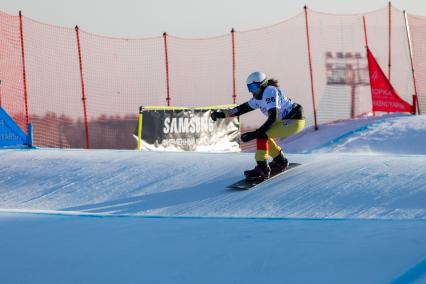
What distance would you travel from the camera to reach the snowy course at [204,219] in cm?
554

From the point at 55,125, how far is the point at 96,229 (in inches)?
350

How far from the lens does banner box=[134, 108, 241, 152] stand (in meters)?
14.6

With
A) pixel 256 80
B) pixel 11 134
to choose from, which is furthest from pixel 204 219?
pixel 11 134

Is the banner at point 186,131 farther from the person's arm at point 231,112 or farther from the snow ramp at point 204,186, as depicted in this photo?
the person's arm at point 231,112

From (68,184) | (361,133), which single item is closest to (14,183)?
(68,184)

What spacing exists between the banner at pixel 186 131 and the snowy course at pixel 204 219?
307 centimetres

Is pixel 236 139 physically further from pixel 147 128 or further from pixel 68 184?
pixel 68 184

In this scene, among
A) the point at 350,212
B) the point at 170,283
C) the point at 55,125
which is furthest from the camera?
the point at 55,125

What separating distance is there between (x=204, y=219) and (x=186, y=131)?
8.18m

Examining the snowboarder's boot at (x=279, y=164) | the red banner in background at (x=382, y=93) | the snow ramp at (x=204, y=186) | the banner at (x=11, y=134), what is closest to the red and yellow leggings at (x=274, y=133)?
the snowboarder's boot at (x=279, y=164)

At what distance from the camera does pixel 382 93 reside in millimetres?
16859

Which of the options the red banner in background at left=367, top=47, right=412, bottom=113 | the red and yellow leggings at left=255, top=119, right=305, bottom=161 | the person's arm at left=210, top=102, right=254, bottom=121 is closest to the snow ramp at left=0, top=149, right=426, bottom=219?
the red and yellow leggings at left=255, top=119, right=305, bottom=161

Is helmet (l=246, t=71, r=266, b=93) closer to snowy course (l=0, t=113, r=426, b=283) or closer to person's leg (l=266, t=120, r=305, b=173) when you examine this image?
person's leg (l=266, t=120, r=305, b=173)

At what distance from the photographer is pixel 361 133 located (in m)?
16.0
